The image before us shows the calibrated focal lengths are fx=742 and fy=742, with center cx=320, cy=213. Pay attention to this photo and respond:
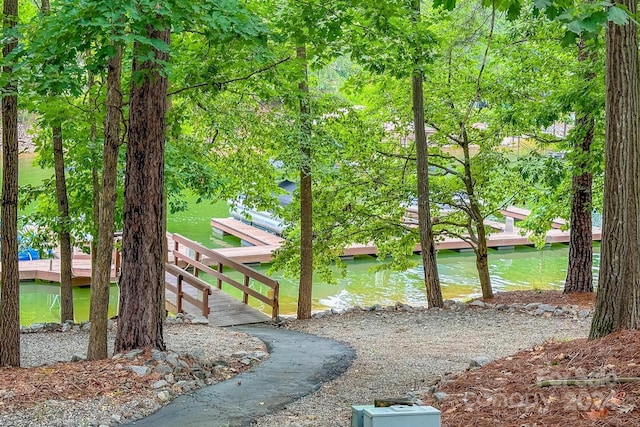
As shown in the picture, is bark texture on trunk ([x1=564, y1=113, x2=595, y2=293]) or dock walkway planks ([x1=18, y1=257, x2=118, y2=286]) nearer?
bark texture on trunk ([x1=564, y1=113, x2=595, y2=293])

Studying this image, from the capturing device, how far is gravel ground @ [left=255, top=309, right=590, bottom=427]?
5.90 metres

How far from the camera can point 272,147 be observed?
12.2 metres

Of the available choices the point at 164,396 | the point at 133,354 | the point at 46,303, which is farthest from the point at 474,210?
the point at 46,303

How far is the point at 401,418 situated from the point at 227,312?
10.5m

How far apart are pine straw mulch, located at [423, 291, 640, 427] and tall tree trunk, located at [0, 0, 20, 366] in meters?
4.73

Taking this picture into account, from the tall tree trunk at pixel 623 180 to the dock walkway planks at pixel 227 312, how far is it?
7981mm

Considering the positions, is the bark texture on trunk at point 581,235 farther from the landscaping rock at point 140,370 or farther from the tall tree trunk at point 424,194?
the landscaping rock at point 140,370

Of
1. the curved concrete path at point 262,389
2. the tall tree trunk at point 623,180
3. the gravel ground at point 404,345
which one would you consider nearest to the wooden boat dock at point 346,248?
the gravel ground at point 404,345

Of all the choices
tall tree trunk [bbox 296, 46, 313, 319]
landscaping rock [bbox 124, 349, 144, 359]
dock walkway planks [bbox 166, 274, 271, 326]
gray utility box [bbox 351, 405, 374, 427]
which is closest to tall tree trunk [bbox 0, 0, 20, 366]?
landscaping rock [bbox 124, 349, 144, 359]

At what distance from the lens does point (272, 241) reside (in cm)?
2645

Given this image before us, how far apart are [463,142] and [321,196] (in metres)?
2.84

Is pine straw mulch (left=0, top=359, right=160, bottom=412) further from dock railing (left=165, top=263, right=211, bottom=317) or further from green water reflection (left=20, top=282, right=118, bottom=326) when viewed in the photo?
green water reflection (left=20, top=282, right=118, bottom=326)

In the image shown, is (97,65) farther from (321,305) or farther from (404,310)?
(321,305)

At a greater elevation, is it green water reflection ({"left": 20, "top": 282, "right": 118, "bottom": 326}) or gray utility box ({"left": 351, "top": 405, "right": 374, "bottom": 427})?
gray utility box ({"left": 351, "top": 405, "right": 374, "bottom": 427})
